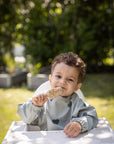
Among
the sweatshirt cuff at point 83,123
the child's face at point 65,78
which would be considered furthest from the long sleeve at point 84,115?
the child's face at point 65,78

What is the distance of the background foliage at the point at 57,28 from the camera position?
357 inches

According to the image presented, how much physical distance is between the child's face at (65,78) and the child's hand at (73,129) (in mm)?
415

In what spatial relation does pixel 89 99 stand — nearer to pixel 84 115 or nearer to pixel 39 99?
pixel 84 115

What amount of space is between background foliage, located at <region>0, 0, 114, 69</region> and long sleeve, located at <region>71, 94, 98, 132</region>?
22.1 feet

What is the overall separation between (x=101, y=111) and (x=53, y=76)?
2.92 metres

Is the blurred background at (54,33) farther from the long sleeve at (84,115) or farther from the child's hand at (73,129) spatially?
the child's hand at (73,129)

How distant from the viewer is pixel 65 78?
204 cm

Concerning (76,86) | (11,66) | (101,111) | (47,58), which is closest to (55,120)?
(76,86)

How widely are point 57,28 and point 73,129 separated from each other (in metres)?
8.20

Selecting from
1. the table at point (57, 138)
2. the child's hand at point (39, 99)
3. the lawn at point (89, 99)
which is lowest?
the lawn at point (89, 99)

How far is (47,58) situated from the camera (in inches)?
371

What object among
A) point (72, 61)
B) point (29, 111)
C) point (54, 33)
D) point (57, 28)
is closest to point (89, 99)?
point (72, 61)

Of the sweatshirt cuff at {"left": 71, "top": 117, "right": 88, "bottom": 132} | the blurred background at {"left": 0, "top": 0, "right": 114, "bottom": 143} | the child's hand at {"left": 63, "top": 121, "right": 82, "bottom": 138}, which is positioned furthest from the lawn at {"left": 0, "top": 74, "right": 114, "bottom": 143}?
the child's hand at {"left": 63, "top": 121, "right": 82, "bottom": 138}

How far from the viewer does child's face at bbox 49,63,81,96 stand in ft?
6.63
